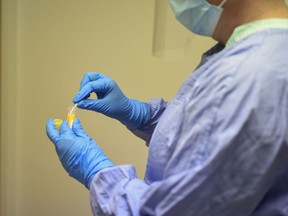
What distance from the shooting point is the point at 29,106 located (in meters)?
1.66

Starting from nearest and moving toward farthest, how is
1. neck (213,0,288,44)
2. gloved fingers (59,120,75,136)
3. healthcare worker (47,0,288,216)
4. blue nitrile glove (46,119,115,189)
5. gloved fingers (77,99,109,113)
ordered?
healthcare worker (47,0,288,216) < neck (213,0,288,44) < blue nitrile glove (46,119,115,189) < gloved fingers (59,120,75,136) < gloved fingers (77,99,109,113)

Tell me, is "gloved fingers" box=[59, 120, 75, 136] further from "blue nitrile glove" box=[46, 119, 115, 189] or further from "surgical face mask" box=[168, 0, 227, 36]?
"surgical face mask" box=[168, 0, 227, 36]

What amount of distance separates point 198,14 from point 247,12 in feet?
0.37

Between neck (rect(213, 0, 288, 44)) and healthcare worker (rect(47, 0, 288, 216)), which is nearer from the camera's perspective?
healthcare worker (rect(47, 0, 288, 216))

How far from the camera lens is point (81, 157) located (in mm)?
852

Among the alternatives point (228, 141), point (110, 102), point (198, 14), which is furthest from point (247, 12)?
point (110, 102)

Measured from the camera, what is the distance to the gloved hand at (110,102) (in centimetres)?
104

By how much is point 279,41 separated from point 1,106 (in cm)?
134

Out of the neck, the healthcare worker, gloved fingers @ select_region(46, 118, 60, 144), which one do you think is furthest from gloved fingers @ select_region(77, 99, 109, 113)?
the neck

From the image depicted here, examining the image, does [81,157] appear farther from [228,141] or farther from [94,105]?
[228,141]

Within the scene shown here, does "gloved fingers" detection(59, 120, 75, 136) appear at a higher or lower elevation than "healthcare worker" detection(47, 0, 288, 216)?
lower

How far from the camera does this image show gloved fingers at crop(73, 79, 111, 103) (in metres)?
1.03

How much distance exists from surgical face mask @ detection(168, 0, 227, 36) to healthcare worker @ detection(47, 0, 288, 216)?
0.01 meters

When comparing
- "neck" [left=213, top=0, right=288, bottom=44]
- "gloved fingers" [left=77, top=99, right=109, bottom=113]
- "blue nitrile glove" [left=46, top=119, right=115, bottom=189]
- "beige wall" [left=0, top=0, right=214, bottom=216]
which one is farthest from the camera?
"beige wall" [left=0, top=0, right=214, bottom=216]
